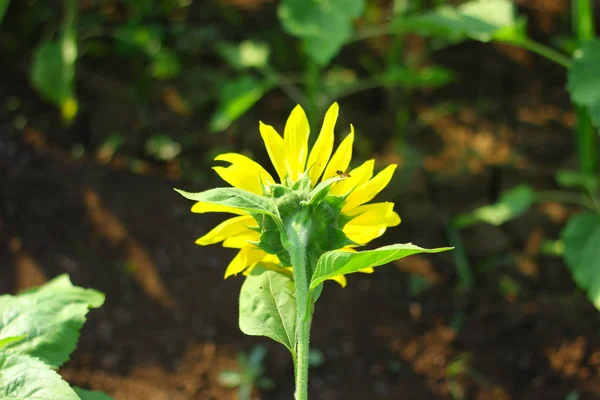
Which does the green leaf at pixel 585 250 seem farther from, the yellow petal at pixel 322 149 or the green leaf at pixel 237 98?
the yellow petal at pixel 322 149

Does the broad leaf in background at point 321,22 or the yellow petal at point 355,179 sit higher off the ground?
the broad leaf in background at point 321,22

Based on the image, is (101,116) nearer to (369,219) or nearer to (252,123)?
(252,123)

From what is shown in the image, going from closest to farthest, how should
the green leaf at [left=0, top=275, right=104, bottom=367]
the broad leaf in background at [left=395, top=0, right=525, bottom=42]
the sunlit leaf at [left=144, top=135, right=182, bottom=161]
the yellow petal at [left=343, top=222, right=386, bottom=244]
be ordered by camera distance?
the yellow petal at [left=343, top=222, right=386, bottom=244] < the green leaf at [left=0, top=275, right=104, bottom=367] < the broad leaf in background at [left=395, top=0, right=525, bottom=42] < the sunlit leaf at [left=144, top=135, right=182, bottom=161]

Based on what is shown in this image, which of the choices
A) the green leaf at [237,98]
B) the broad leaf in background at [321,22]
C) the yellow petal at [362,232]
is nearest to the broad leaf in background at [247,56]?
the green leaf at [237,98]

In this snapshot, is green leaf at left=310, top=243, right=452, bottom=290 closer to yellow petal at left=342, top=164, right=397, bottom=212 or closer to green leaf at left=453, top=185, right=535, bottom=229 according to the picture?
yellow petal at left=342, top=164, right=397, bottom=212

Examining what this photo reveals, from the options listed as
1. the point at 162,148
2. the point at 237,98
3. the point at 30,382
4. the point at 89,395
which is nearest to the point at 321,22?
→ the point at 237,98

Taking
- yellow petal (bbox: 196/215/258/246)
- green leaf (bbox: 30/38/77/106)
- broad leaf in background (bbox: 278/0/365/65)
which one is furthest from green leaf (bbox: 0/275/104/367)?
green leaf (bbox: 30/38/77/106)

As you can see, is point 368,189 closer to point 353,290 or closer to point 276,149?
point 276,149
